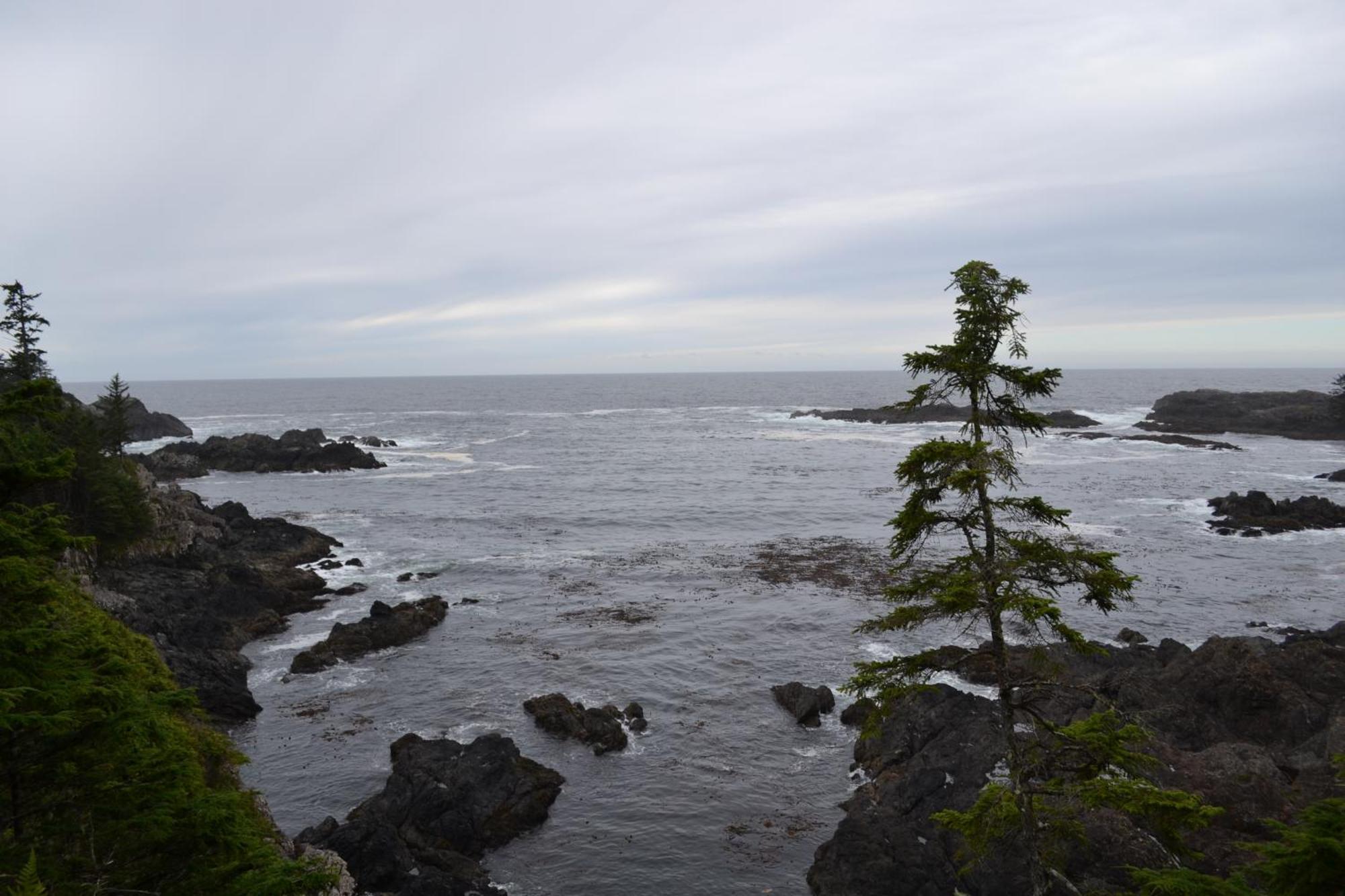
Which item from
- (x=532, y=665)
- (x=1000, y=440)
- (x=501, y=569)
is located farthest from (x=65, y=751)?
(x=501, y=569)

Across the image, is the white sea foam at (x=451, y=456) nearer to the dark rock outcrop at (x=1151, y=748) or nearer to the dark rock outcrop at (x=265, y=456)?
the dark rock outcrop at (x=265, y=456)

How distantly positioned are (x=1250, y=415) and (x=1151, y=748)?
121m

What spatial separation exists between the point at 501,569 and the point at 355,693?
17.9 m

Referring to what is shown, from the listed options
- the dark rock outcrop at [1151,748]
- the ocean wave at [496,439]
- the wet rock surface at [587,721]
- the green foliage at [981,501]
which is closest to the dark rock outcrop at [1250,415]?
the dark rock outcrop at [1151,748]

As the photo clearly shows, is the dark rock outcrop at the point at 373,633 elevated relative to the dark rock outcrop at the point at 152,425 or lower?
lower

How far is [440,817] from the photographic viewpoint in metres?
21.0

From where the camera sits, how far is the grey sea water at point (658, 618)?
2206cm

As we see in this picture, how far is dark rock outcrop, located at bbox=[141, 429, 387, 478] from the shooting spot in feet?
291

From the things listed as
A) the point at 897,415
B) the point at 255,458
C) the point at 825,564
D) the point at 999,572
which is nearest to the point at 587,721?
the point at 999,572

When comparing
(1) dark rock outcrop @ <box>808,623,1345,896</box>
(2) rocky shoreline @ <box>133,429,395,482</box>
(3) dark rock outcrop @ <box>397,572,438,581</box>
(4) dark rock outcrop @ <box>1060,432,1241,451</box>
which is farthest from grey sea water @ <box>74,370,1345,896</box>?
(4) dark rock outcrop @ <box>1060,432,1241,451</box>

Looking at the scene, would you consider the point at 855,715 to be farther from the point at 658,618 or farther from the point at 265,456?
the point at 265,456

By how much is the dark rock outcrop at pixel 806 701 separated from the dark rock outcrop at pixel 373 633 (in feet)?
59.0

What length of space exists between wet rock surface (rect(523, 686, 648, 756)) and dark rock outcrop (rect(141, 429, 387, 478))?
229ft

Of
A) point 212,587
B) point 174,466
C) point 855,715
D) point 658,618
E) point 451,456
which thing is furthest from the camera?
point 451,456
